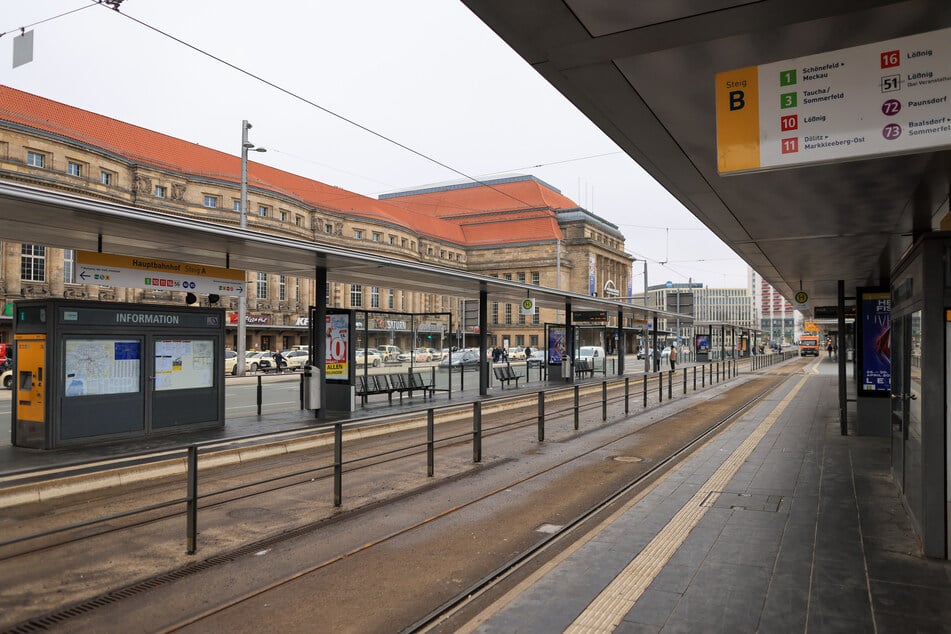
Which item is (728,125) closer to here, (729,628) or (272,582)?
(729,628)

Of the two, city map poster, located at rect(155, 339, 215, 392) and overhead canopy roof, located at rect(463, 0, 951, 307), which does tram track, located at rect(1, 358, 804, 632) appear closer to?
overhead canopy roof, located at rect(463, 0, 951, 307)

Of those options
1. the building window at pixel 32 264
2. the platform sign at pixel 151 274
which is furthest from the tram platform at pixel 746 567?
the building window at pixel 32 264

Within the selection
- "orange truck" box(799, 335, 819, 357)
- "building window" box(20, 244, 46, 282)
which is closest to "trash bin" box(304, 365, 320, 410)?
"building window" box(20, 244, 46, 282)

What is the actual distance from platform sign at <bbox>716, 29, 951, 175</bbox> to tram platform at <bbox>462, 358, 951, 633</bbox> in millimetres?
3018

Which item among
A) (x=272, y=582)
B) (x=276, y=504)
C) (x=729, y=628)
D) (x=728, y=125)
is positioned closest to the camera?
(x=729, y=628)

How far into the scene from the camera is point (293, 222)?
6303 centimetres

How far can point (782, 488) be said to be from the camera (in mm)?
7957

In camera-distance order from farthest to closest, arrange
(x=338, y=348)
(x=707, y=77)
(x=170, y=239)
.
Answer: (x=338, y=348) < (x=170, y=239) < (x=707, y=77)

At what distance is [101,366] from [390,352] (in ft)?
28.4

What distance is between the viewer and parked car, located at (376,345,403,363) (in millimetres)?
18419

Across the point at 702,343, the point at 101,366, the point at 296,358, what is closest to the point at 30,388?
the point at 101,366

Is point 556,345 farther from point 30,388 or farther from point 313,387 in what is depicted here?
A: point 30,388

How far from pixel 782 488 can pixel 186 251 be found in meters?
11.6

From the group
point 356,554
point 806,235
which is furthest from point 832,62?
point 806,235
